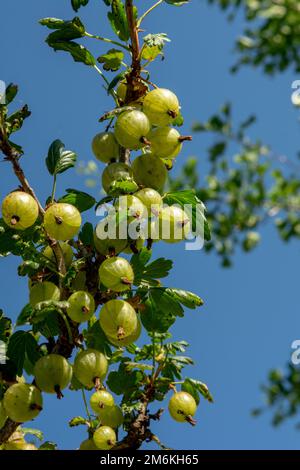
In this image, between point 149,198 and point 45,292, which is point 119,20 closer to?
point 149,198

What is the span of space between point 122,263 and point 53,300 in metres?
0.22

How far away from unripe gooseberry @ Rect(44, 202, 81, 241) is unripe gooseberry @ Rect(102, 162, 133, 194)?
166mm

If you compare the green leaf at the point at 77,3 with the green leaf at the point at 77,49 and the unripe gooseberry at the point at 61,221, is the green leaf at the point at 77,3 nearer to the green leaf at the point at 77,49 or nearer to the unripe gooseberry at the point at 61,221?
the green leaf at the point at 77,49

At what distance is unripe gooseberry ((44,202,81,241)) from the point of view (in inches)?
66.2

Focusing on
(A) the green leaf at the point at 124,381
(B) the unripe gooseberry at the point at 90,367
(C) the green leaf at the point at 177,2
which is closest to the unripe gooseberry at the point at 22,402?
(B) the unripe gooseberry at the point at 90,367

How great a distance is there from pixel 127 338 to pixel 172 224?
0.39m

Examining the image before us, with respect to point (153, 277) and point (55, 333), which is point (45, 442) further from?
point (153, 277)

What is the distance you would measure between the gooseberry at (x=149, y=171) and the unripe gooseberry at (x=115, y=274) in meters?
0.33

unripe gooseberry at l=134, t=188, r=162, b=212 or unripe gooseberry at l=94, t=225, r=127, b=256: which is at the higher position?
unripe gooseberry at l=134, t=188, r=162, b=212

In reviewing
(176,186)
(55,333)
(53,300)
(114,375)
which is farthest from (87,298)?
(176,186)

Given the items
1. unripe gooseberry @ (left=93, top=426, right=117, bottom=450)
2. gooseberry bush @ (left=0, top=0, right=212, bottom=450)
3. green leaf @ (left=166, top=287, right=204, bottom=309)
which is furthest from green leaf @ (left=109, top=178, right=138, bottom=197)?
Answer: unripe gooseberry @ (left=93, top=426, right=117, bottom=450)

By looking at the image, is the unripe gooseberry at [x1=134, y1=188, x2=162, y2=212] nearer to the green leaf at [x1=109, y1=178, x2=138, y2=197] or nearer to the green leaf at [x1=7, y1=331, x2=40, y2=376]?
the green leaf at [x1=109, y1=178, x2=138, y2=197]

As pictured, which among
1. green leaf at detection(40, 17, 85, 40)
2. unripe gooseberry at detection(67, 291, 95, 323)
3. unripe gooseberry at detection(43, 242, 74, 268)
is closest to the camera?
unripe gooseberry at detection(67, 291, 95, 323)

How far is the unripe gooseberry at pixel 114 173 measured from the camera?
1.82 meters
